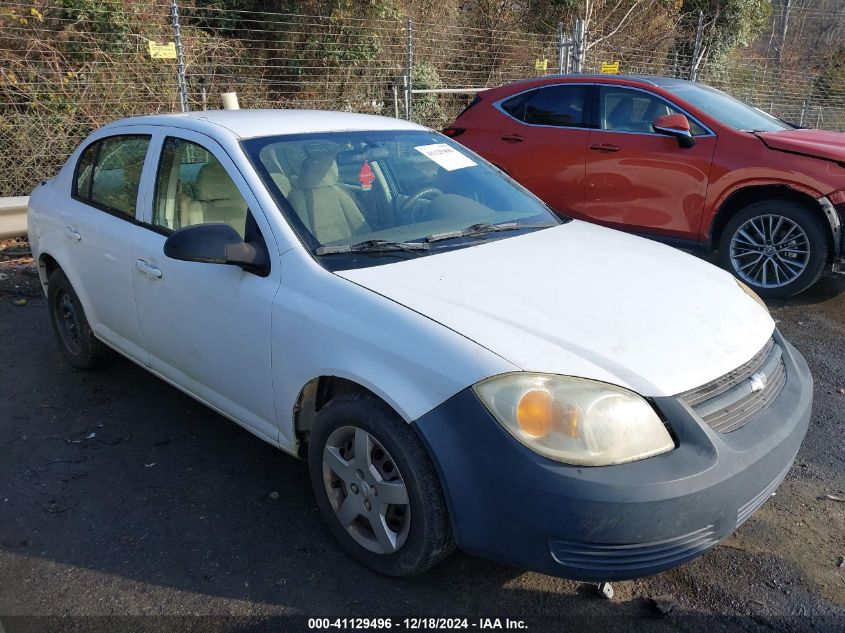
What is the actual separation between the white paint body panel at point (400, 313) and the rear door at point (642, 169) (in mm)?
2642

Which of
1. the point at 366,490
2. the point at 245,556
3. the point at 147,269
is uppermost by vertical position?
the point at 147,269

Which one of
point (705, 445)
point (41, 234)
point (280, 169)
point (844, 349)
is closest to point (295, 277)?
point (280, 169)

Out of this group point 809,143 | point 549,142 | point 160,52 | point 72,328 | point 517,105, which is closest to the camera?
point 72,328

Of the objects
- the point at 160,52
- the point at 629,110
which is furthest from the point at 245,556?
the point at 160,52

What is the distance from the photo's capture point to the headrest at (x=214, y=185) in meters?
3.16

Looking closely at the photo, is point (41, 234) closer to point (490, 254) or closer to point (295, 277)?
point (295, 277)

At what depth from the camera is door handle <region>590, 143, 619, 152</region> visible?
621cm

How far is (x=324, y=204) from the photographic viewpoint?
10.1ft

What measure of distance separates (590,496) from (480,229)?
154cm

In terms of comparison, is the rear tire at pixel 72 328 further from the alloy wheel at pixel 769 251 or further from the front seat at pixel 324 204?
the alloy wheel at pixel 769 251

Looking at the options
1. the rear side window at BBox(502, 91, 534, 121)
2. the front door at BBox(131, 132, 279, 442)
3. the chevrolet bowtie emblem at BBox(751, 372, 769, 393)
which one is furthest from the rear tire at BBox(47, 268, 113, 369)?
the rear side window at BBox(502, 91, 534, 121)

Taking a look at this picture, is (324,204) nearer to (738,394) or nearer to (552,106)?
(738,394)

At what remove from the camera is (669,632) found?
2.34m

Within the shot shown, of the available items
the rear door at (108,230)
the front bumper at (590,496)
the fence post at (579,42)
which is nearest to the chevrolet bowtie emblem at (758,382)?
the front bumper at (590,496)
